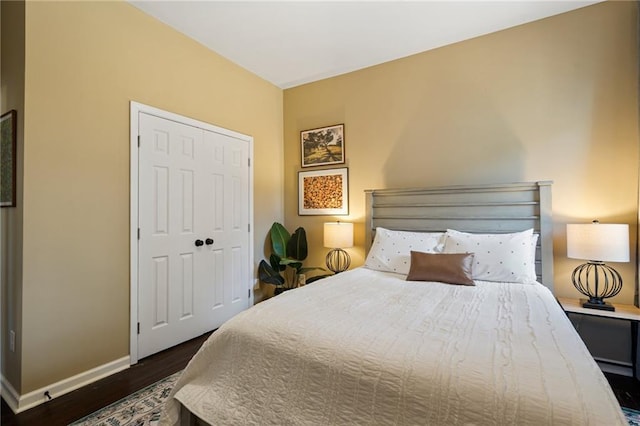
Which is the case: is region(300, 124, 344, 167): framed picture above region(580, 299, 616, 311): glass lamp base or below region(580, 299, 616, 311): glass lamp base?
above

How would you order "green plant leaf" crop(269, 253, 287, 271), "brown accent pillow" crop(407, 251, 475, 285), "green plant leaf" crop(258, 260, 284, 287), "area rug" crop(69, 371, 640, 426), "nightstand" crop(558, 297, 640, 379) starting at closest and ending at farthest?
1. "area rug" crop(69, 371, 640, 426)
2. "nightstand" crop(558, 297, 640, 379)
3. "brown accent pillow" crop(407, 251, 475, 285)
4. "green plant leaf" crop(258, 260, 284, 287)
5. "green plant leaf" crop(269, 253, 287, 271)

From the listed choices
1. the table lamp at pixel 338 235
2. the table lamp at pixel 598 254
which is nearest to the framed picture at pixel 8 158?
the table lamp at pixel 338 235

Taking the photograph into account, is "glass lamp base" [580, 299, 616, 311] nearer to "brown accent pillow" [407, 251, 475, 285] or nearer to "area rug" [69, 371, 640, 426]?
"area rug" [69, 371, 640, 426]

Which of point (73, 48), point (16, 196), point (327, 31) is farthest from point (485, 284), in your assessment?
point (73, 48)

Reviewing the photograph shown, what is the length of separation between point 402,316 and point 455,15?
8.49 ft

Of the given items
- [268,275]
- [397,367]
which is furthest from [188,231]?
[397,367]

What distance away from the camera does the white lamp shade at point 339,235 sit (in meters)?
3.17

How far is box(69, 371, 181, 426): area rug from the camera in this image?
5.64 ft

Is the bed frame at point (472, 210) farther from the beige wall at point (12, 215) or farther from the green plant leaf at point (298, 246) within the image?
the beige wall at point (12, 215)

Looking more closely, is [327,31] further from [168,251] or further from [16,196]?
[16,196]

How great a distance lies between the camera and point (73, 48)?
2088 mm

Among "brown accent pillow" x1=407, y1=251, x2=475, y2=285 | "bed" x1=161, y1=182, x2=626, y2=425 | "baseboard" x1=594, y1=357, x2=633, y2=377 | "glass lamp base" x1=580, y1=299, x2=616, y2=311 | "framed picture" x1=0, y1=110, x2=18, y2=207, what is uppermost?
"framed picture" x1=0, y1=110, x2=18, y2=207

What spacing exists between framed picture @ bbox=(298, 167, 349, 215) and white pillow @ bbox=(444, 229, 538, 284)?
4.94 feet

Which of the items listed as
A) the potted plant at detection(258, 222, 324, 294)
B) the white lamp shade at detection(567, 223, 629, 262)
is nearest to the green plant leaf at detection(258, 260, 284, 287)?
the potted plant at detection(258, 222, 324, 294)
